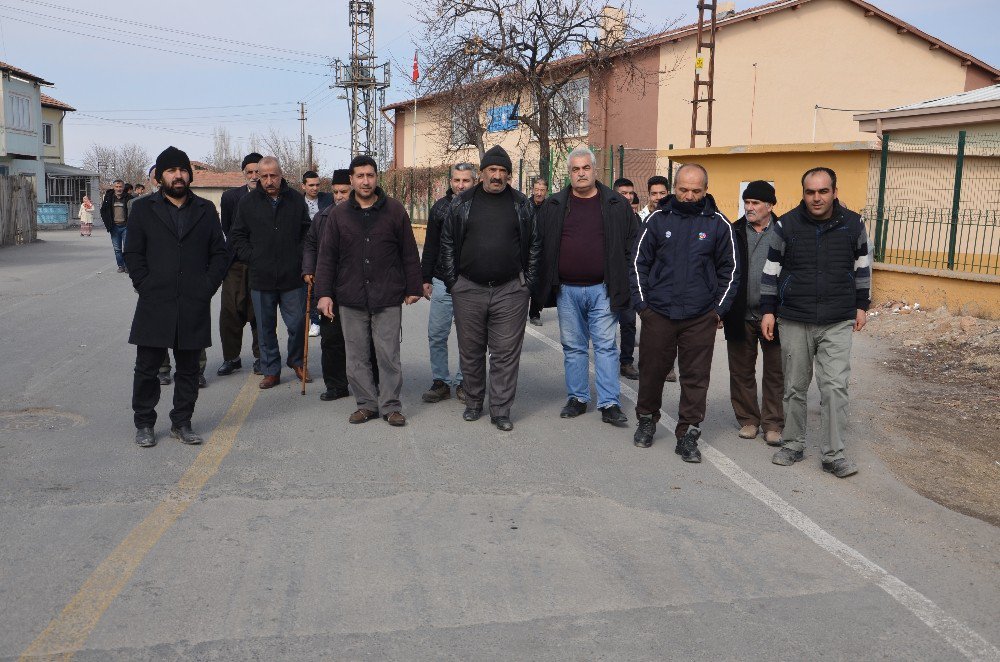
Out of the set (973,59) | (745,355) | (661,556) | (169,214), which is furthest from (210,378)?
(973,59)

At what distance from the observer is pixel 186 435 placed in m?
6.48

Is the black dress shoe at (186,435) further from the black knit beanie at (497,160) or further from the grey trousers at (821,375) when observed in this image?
Answer: the grey trousers at (821,375)

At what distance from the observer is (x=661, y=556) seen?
456cm

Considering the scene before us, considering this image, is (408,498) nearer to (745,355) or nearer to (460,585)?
(460,585)

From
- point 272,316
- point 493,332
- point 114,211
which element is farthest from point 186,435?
point 114,211

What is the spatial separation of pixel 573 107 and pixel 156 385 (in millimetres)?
27363

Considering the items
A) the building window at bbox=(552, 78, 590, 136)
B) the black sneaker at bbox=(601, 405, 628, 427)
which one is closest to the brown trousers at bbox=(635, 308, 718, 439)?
the black sneaker at bbox=(601, 405, 628, 427)

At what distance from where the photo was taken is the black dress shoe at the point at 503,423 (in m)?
7.02

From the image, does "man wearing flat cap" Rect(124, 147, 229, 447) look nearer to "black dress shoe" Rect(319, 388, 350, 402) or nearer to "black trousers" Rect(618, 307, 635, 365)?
"black dress shoe" Rect(319, 388, 350, 402)

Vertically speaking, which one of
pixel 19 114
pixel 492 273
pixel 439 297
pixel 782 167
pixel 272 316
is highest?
pixel 19 114

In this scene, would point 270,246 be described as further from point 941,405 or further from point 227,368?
point 941,405

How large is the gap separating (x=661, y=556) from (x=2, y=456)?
4.30 m

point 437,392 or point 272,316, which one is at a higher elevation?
point 272,316

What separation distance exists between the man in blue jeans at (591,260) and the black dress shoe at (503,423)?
748 mm
